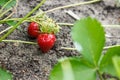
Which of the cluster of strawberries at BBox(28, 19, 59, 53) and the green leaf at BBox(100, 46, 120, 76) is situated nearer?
the green leaf at BBox(100, 46, 120, 76)

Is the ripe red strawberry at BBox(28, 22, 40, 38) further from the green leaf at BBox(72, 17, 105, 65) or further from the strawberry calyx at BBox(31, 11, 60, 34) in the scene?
the green leaf at BBox(72, 17, 105, 65)

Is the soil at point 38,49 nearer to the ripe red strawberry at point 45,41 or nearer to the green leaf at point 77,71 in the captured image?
the ripe red strawberry at point 45,41

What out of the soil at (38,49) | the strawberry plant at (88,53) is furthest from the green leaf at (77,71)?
the soil at (38,49)

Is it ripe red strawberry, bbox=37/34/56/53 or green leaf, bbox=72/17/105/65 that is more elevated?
green leaf, bbox=72/17/105/65

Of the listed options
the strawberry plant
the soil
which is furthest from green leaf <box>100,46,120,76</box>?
the soil

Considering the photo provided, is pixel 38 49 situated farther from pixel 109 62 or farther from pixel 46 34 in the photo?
pixel 109 62
